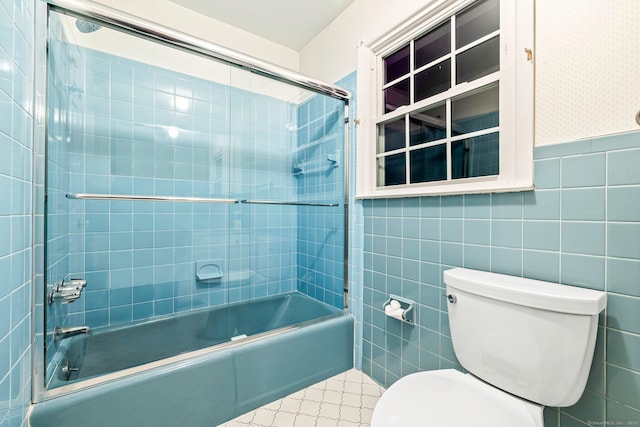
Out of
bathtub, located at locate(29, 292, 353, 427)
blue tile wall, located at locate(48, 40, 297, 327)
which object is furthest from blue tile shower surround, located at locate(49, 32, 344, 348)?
bathtub, located at locate(29, 292, 353, 427)

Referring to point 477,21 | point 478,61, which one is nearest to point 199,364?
point 478,61

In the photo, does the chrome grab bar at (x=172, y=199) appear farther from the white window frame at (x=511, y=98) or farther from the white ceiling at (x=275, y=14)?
the white ceiling at (x=275, y=14)

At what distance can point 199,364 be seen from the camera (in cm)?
120

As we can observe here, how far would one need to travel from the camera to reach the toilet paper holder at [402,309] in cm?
132

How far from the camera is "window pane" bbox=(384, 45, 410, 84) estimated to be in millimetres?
1483

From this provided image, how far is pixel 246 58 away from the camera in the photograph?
1.42 metres

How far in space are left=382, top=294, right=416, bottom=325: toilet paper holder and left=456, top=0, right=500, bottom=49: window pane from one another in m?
1.23

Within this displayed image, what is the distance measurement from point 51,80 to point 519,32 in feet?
5.85

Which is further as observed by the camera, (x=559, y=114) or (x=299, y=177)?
(x=299, y=177)

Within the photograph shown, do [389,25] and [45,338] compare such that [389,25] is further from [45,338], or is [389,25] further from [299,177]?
[45,338]

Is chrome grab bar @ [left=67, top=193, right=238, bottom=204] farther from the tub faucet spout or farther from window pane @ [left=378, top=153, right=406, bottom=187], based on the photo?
window pane @ [left=378, top=153, right=406, bottom=187]

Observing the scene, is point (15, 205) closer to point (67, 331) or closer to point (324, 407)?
point (67, 331)

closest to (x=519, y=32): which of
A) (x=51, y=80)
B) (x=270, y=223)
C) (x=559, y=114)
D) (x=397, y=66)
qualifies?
(x=559, y=114)

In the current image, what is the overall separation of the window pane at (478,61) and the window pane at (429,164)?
12.2 inches
